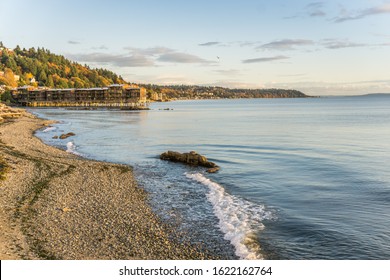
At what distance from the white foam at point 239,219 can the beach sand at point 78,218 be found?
5.68 ft

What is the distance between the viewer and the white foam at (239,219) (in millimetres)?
13973

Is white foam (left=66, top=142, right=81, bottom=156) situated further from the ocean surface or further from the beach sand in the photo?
the beach sand

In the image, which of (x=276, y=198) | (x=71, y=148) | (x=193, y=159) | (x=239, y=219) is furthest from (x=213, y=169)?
(x=71, y=148)

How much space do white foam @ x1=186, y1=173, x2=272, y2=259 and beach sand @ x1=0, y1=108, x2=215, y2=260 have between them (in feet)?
5.68

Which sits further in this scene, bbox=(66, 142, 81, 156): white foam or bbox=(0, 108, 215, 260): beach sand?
bbox=(66, 142, 81, 156): white foam

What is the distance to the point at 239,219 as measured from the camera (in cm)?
1733

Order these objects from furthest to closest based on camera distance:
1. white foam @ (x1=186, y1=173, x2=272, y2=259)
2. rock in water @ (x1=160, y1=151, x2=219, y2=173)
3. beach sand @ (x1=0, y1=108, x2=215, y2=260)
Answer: rock in water @ (x1=160, y1=151, x2=219, y2=173), white foam @ (x1=186, y1=173, x2=272, y2=259), beach sand @ (x1=0, y1=108, x2=215, y2=260)

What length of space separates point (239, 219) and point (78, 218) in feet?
24.3

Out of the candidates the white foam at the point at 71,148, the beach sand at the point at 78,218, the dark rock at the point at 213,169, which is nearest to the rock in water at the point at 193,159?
the dark rock at the point at 213,169

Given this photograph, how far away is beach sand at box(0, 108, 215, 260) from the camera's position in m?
12.8

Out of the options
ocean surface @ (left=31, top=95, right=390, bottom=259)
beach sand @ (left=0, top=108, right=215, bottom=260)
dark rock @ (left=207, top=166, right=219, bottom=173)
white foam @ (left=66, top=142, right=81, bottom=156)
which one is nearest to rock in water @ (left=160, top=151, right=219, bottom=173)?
dark rock @ (left=207, top=166, right=219, bottom=173)

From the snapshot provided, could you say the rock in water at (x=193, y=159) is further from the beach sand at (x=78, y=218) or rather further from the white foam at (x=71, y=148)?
the white foam at (x=71, y=148)
